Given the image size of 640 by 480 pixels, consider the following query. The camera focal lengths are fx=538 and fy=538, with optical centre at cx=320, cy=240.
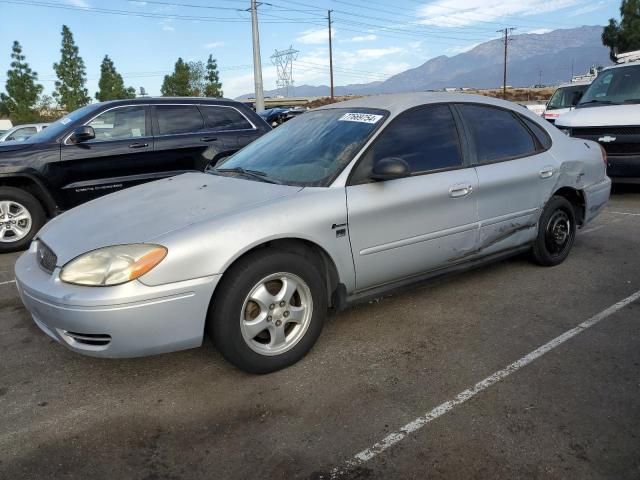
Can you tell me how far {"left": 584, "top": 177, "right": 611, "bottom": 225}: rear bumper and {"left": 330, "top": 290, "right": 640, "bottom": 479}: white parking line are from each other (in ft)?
4.29

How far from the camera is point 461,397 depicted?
9.11ft

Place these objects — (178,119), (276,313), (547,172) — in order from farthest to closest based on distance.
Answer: (178,119)
(547,172)
(276,313)

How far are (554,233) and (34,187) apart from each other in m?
5.59

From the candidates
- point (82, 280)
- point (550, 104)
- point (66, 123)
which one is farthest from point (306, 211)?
Answer: point (550, 104)

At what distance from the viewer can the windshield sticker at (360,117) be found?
3674 millimetres

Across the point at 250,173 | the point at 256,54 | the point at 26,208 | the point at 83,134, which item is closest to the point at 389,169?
the point at 250,173

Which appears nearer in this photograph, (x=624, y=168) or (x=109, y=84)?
(x=624, y=168)

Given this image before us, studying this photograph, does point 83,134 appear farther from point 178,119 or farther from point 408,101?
point 408,101

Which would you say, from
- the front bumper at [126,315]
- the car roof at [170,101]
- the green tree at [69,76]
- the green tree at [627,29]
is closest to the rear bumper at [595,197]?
the front bumper at [126,315]

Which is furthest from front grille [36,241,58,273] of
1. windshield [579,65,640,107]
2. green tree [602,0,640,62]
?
green tree [602,0,640,62]

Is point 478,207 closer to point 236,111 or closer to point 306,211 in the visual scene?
point 306,211

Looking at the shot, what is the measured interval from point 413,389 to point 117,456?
1.49m

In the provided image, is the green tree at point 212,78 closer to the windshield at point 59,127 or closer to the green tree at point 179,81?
the green tree at point 179,81

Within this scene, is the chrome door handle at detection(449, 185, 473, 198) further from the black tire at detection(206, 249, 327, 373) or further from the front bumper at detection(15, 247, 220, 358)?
the front bumper at detection(15, 247, 220, 358)
